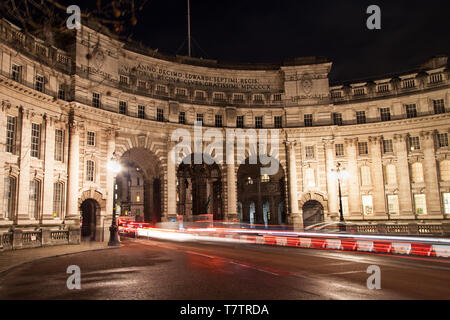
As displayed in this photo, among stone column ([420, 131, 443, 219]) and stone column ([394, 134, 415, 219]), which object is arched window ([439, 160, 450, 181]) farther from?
stone column ([394, 134, 415, 219])

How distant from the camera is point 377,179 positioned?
46.3 metres

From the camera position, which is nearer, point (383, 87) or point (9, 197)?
point (9, 197)

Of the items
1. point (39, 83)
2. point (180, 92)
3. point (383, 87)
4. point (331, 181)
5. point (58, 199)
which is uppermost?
point (180, 92)

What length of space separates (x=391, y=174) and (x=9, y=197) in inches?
1587

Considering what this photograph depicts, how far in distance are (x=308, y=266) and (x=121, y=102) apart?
32483 mm

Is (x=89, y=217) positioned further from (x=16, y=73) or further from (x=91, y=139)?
(x=16, y=73)

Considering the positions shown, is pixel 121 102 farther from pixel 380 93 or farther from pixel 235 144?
pixel 380 93

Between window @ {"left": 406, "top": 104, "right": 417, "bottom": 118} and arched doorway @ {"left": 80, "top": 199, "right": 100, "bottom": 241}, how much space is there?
37.0 metres

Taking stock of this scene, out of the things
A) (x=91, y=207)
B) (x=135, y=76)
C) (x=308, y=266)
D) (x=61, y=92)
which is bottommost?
(x=308, y=266)

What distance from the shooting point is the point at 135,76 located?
44.8 meters

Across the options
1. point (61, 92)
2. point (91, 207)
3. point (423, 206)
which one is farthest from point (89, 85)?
point (423, 206)

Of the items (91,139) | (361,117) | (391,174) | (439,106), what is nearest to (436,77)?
(439,106)
